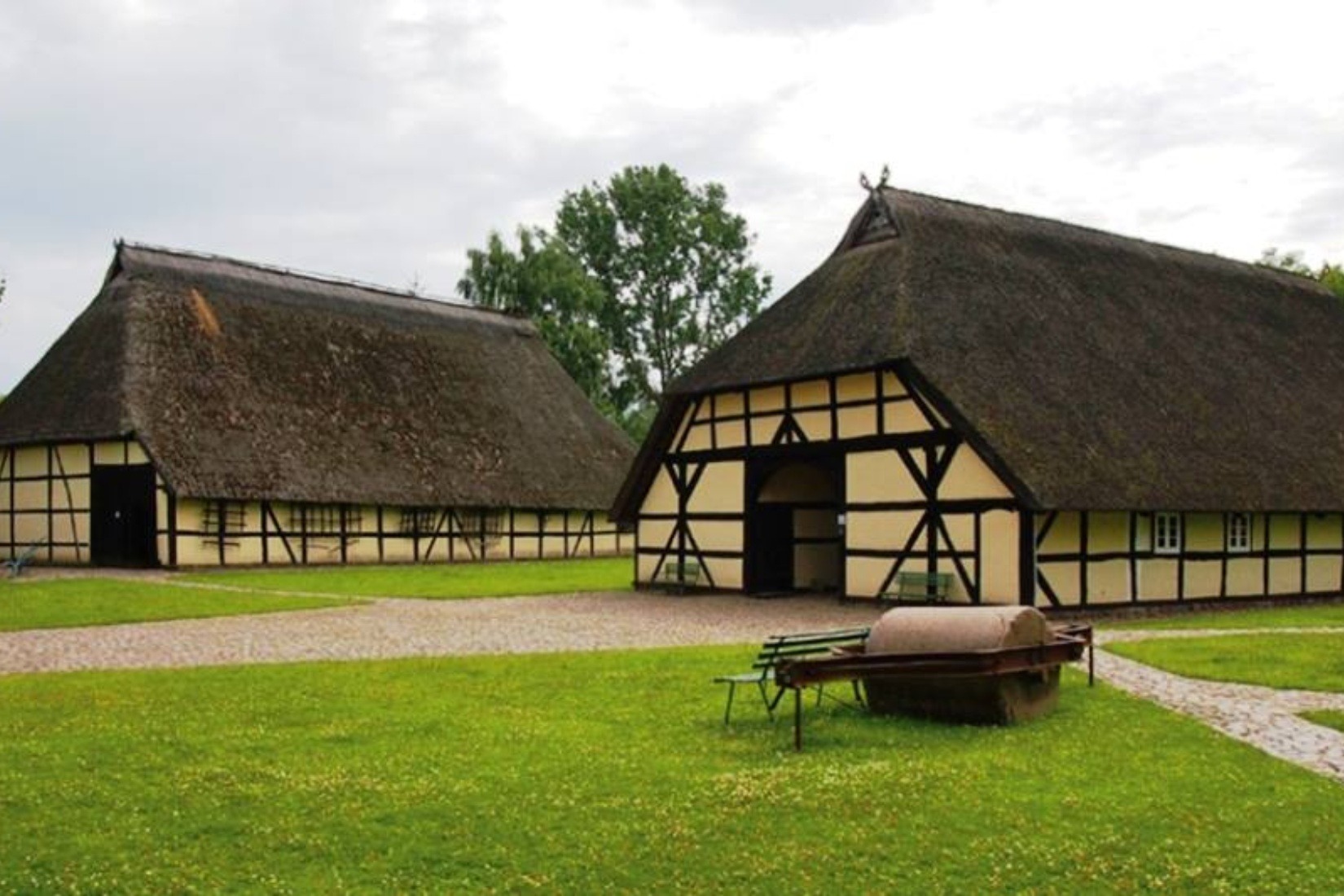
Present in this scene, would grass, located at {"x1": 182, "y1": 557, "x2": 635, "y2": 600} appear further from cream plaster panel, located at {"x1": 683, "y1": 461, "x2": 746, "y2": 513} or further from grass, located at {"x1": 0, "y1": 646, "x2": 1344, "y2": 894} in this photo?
grass, located at {"x1": 0, "y1": 646, "x2": 1344, "y2": 894}

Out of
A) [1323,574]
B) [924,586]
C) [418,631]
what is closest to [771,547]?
[924,586]

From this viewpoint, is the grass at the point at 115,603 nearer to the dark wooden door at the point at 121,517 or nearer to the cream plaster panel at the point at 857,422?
the dark wooden door at the point at 121,517

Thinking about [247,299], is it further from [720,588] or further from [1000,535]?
[1000,535]

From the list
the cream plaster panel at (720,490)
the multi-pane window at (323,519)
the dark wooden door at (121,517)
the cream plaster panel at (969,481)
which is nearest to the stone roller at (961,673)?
the cream plaster panel at (969,481)

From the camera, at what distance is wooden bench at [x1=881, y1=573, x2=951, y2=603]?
2252 centimetres

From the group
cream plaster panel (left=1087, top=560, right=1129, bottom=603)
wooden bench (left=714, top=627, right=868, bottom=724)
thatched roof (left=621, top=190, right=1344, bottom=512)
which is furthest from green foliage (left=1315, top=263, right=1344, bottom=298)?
wooden bench (left=714, top=627, right=868, bottom=724)

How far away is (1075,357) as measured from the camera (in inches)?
969

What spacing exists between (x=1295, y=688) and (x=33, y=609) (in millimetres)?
18855

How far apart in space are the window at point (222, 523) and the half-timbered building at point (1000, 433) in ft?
36.2

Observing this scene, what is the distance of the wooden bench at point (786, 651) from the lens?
11.5 m

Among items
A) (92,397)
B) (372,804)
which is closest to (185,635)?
(372,804)

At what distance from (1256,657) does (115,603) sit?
18305 mm

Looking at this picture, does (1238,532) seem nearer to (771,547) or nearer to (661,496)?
(771,547)

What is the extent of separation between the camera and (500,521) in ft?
131
